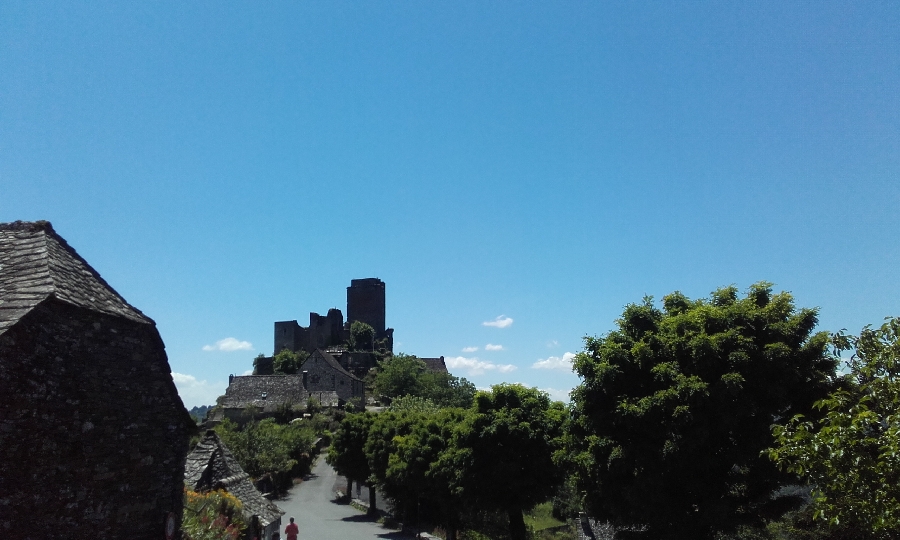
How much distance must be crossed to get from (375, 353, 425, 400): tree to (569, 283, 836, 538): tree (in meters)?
62.6

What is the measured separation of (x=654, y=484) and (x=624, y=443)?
1.13m

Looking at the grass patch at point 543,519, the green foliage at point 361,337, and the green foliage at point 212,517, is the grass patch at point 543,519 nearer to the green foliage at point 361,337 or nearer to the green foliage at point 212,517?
the green foliage at point 212,517

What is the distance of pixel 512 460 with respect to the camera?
70.0ft

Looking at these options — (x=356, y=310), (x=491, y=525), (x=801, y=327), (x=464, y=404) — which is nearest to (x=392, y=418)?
(x=491, y=525)

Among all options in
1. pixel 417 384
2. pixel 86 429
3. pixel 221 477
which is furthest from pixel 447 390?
pixel 86 429

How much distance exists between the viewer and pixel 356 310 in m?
110

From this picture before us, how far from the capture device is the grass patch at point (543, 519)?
36.3m

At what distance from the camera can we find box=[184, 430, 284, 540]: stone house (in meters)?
15.9

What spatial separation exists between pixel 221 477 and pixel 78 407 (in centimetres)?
1024

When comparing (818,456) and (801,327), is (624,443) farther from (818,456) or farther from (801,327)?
(818,456)

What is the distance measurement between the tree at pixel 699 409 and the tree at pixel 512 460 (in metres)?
5.94

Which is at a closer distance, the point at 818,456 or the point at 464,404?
the point at 818,456

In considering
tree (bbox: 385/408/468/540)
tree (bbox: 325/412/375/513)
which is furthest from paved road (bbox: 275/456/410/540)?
tree (bbox: 385/408/468/540)

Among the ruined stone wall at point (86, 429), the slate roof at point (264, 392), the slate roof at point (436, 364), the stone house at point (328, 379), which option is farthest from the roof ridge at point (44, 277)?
the slate roof at point (436, 364)
